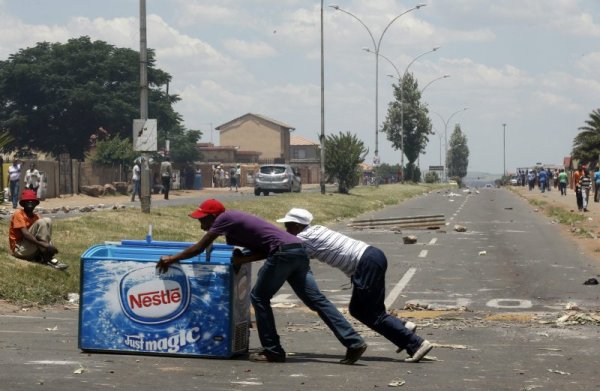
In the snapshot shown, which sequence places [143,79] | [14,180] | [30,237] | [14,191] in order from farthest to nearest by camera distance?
[14,180], [14,191], [143,79], [30,237]

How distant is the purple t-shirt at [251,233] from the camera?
10.4 m

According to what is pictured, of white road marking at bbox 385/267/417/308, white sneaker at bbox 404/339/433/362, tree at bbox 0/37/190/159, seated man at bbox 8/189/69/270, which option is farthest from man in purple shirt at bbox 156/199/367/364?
tree at bbox 0/37/190/159

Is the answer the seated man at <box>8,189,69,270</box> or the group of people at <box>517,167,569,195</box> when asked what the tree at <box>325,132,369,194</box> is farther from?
the seated man at <box>8,189,69,270</box>

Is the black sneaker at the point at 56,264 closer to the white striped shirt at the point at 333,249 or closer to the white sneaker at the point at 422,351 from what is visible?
the white striped shirt at the point at 333,249

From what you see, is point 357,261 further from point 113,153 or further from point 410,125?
point 410,125

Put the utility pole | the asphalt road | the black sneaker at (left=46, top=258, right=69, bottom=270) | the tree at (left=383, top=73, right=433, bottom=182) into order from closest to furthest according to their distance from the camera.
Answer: the asphalt road < the black sneaker at (left=46, top=258, right=69, bottom=270) < the utility pole < the tree at (left=383, top=73, right=433, bottom=182)

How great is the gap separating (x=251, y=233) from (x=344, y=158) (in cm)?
5748

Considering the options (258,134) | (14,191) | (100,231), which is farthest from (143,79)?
(258,134)

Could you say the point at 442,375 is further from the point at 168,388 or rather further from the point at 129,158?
the point at 129,158

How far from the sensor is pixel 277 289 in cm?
1063

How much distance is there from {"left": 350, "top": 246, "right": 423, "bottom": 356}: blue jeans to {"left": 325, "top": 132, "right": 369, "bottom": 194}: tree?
56.9 meters

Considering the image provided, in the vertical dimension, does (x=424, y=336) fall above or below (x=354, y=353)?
below

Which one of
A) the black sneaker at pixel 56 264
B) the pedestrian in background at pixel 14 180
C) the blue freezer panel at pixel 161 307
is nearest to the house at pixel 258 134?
the pedestrian in background at pixel 14 180

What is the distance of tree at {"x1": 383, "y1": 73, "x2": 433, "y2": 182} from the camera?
125938 mm
